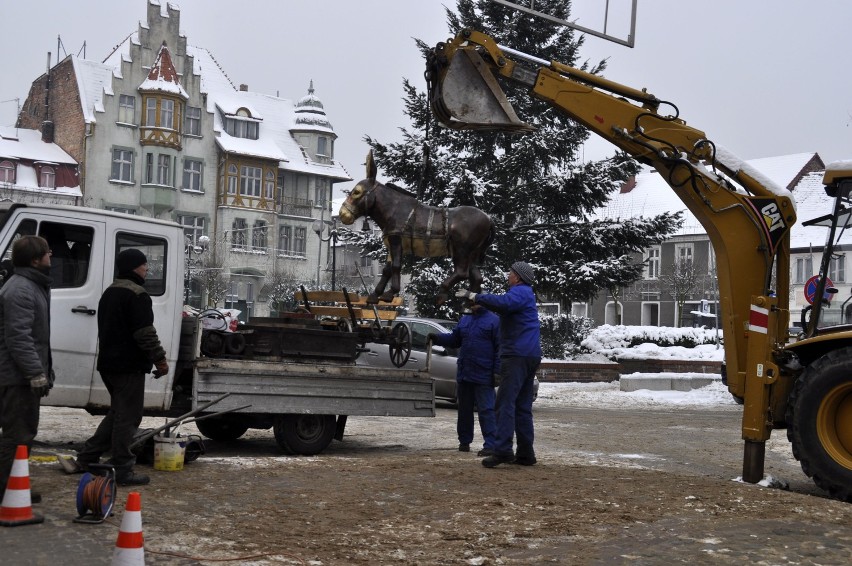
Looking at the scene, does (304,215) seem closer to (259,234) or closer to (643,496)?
(259,234)

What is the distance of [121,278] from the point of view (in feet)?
29.6

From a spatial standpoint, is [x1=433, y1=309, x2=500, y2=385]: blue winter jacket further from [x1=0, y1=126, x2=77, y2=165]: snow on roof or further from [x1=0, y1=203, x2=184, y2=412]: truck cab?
[x1=0, y1=126, x2=77, y2=165]: snow on roof

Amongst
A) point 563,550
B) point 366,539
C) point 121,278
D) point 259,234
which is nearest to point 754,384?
point 563,550

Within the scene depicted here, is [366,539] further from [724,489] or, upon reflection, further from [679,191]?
[679,191]

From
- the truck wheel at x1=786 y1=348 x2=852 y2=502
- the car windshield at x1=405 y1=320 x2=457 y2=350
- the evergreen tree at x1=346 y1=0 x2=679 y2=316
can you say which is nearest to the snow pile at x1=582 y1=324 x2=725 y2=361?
the evergreen tree at x1=346 y1=0 x2=679 y2=316

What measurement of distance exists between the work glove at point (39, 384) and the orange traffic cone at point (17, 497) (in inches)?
25.1

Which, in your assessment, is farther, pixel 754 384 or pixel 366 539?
pixel 754 384

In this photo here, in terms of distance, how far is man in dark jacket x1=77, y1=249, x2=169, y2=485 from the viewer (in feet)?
28.4

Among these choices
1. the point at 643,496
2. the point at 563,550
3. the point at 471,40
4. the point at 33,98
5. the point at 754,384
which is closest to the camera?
the point at 563,550

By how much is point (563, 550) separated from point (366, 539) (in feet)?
4.19

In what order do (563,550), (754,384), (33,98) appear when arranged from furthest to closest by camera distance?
(33,98) → (754,384) → (563,550)

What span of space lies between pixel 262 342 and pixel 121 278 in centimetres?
271

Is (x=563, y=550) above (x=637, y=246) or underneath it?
underneath

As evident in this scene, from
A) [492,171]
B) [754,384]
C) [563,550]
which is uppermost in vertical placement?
[492,171]
